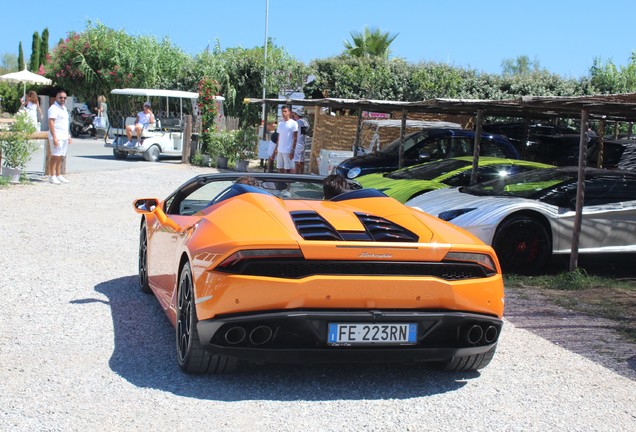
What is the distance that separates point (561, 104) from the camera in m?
9.22

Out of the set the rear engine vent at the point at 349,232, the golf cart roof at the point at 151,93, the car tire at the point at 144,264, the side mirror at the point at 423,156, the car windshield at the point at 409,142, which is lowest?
the car tire at the point at 144,264

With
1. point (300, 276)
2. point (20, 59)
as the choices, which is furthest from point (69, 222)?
point (20, 59)

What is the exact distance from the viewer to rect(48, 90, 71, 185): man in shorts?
50.9 ft

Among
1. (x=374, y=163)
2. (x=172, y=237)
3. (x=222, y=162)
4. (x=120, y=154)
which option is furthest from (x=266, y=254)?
(x=120, y=154)

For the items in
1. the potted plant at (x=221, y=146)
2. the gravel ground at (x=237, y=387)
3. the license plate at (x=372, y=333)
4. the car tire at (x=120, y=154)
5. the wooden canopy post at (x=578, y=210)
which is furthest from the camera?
the car tire at (x=120, y=154)

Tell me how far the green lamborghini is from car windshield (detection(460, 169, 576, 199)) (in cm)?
116

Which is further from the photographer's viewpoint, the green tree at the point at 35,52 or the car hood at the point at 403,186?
the green tree at the point at 35,52

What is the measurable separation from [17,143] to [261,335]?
41.8 ft

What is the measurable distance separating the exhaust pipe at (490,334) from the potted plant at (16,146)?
13.0 metres

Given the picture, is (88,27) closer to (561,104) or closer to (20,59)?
(561,104)

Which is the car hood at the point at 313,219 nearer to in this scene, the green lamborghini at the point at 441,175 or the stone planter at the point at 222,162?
the green lamborghini at the point at 441,175

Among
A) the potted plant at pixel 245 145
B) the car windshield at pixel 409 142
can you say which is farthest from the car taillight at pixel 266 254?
the potted plant at pixel 245 145

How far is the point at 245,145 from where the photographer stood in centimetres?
2364

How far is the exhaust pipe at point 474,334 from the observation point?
4.68 meters
